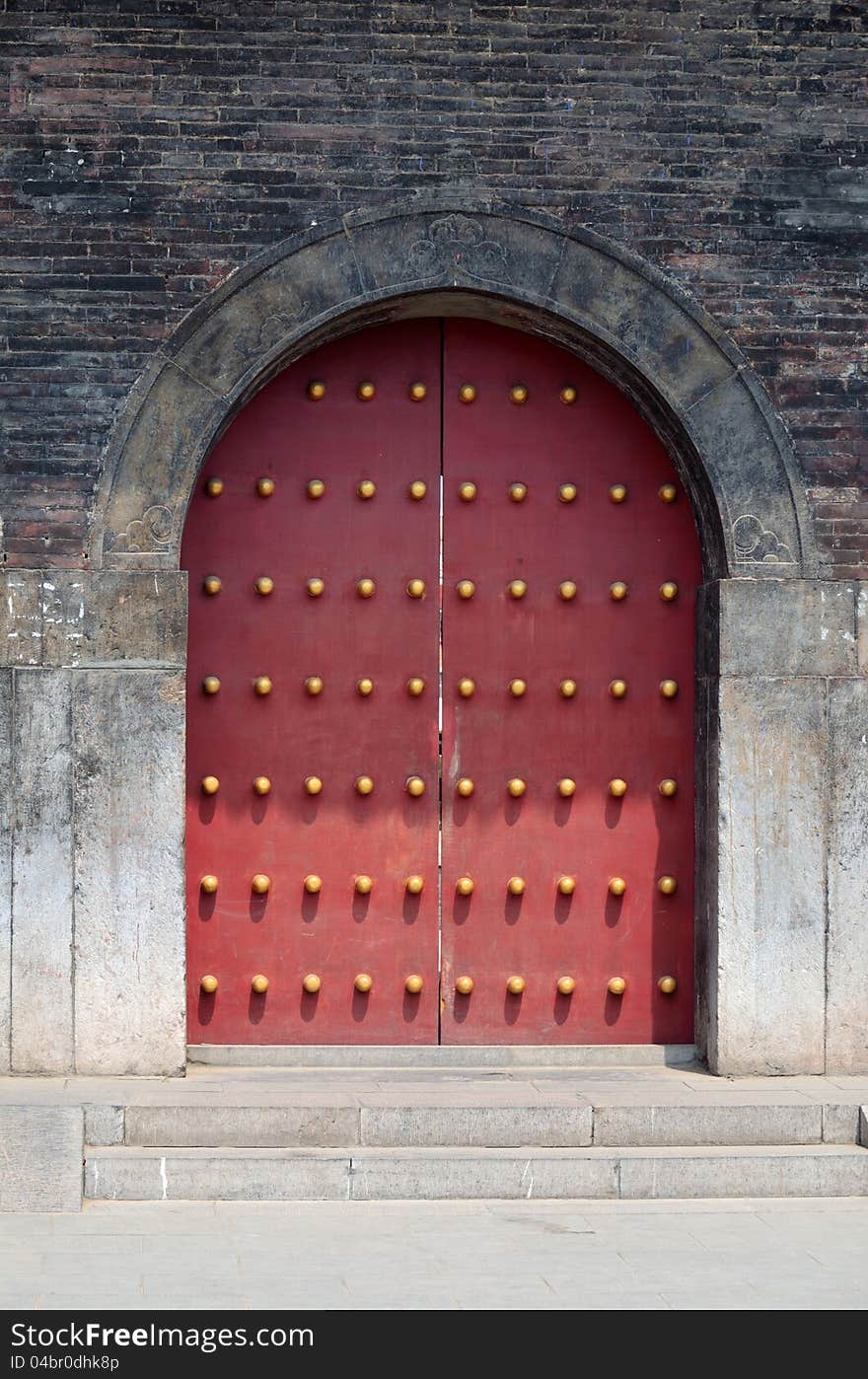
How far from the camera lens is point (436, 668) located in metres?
7.86

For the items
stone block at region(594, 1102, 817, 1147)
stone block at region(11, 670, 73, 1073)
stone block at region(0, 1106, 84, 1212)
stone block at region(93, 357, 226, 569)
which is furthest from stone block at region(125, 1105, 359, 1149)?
stone block at region(93, 357, 226, 569)

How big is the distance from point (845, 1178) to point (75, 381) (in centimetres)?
424

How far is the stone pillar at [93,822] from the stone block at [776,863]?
2.21 metres

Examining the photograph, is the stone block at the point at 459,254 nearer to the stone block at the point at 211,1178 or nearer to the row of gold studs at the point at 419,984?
the row of gold studs at the point at 419,984

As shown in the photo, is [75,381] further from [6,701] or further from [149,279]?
[6,701]

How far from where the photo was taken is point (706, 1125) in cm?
694

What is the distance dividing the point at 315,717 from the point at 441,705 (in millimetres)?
537

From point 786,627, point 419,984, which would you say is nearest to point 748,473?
point 786,627

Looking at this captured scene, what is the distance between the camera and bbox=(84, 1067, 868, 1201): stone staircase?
659 centimetres

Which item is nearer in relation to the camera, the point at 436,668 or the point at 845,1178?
the point at 845,1178

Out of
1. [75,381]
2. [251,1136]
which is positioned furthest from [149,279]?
[251,1136]

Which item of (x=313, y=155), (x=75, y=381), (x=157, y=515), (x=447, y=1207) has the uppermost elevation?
(x=313, y=155)

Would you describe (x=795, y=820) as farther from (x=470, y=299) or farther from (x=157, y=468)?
(x=157, y=468)

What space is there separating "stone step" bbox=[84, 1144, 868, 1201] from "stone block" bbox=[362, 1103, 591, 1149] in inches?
2.7
